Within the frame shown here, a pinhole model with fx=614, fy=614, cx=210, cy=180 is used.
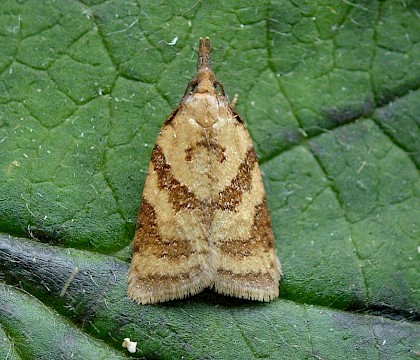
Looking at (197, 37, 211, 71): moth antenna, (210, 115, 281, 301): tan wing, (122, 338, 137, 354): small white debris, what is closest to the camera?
(122, 338, 137, 354): small white debris

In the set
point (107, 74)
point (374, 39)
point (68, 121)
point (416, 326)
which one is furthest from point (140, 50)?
point (416, 326)

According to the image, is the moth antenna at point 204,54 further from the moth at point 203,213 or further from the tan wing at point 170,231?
the tan wing at point 170,231

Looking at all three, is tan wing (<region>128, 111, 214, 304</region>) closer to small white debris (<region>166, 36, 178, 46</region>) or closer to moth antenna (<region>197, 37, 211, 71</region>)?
moth antenna (<region>197, 37, 211, 71</region>)

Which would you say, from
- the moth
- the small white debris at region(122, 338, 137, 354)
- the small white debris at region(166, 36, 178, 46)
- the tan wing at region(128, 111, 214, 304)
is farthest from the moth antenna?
the small white debris at region(122, 338, 137, 354)

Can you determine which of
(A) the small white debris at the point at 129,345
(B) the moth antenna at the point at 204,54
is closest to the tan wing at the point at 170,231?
(A) the small white debris at the point at 129,345

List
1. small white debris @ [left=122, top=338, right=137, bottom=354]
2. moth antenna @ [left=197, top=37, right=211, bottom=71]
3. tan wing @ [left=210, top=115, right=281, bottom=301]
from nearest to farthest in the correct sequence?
small white debris @ [left=122, top=338, right=137, bottom=354] → tan wing @ [left=210, top=115, right=281, bottom=301] → moth antenna @ [left=197, top=37, right=211, bottom=71]
